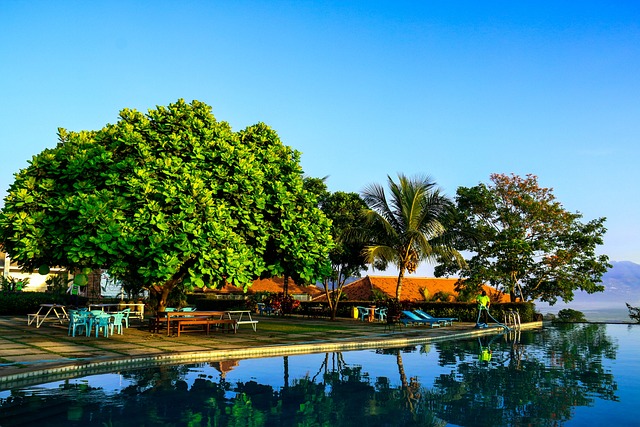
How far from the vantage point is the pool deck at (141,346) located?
11836mm

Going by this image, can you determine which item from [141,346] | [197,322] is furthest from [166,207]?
[197,322]

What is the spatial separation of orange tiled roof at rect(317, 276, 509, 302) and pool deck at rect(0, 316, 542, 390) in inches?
793

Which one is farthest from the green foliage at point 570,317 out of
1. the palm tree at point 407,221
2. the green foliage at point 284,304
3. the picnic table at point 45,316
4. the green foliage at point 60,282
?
the green foliage at point 60,282

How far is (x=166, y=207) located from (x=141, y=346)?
4567mm

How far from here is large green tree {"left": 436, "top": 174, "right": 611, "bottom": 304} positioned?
34.7 m

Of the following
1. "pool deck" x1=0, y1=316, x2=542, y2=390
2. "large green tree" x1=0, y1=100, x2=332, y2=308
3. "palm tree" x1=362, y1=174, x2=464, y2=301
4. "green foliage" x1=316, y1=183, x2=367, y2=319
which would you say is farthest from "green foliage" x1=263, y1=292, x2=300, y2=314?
"large green tree" x1=0, y1=100, x2=332, y2=308

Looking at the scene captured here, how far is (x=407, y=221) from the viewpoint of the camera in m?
28.9

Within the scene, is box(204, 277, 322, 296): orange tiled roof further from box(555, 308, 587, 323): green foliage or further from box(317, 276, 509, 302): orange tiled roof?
box(555, 308, 587, 323): green foliage

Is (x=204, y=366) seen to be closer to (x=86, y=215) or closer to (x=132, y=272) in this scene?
(x=86, y=215)

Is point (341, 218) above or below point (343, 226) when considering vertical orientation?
above

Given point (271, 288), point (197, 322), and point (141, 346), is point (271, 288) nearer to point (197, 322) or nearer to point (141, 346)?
point (197, 322)

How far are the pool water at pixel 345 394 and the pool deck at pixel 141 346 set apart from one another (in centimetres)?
73

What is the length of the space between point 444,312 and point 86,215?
22135 millimetres

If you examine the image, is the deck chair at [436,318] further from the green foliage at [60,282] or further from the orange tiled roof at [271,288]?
the green foliage at [60,282]
